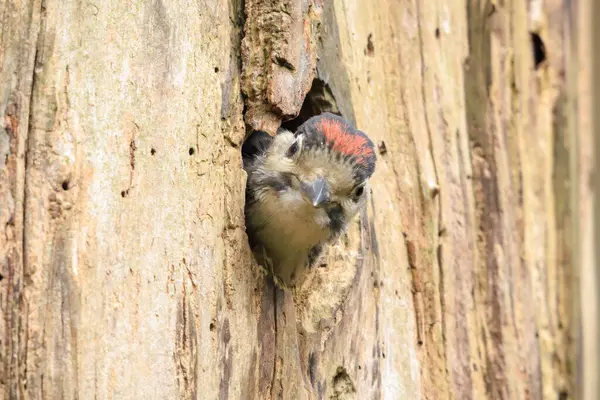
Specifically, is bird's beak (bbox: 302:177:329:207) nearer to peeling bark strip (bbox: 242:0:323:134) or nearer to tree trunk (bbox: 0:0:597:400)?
tree trunk (bbox: 0:0:597:400)

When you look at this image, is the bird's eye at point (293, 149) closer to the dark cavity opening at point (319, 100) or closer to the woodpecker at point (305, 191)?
the woodpecker at point (305, 191)

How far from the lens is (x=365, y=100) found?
3180mm

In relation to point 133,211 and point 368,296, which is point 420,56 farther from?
point 133,211

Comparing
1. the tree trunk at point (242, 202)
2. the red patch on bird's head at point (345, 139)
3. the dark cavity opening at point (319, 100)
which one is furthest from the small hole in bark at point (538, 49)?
the red patch on bird's head at point (345, 139)

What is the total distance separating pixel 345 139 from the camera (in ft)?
8.43

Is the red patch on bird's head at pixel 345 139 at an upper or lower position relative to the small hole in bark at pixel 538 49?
lower

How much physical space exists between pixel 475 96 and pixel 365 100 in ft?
2.67

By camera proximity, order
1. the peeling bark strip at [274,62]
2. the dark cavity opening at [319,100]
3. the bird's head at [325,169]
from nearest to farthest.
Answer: the bird's head at [325,169], the peeling bark strip at [274,62], the dark cavity opening at [319,100]

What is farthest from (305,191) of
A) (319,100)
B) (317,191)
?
(319,100)

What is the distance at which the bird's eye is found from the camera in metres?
2.61

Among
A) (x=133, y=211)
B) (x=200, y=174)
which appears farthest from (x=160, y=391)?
(x=200, y=174)

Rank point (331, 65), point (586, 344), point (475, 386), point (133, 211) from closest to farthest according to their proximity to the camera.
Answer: point (133, 211) → point (331, 65) → point (475, 386) → point (586, 344)

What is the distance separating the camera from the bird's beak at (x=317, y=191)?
2398 millimetres

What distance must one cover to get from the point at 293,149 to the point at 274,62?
0.31 metres
